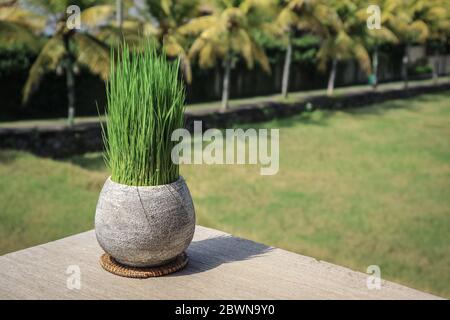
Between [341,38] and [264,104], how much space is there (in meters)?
5.81

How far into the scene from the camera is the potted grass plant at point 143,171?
9.61ft

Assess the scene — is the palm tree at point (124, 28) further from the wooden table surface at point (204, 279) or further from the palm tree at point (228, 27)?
the wooden table surface at point (204, 279)

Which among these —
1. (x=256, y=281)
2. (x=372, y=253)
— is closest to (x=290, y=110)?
(x=372, y=253)

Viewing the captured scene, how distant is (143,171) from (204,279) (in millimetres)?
766

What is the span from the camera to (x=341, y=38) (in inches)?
867

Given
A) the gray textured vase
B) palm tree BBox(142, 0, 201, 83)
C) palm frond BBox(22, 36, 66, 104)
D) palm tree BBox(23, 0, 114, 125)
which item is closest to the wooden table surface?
the gray textured vase

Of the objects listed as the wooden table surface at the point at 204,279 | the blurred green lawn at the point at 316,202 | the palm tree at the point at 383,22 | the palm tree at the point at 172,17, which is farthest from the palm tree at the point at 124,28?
the palm tree at the point at 383,22

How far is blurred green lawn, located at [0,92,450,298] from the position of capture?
6.57m

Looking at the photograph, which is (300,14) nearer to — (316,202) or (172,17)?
(172,17)

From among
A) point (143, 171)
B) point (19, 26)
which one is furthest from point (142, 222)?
point (19, 26)

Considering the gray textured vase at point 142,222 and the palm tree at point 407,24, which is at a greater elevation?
the palm tree at point 407,24

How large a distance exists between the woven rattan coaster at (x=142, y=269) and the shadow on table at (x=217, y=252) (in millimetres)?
48

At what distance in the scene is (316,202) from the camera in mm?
8930
